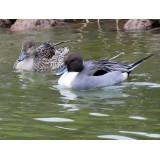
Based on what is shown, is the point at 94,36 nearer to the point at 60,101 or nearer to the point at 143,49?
the point at 143,49

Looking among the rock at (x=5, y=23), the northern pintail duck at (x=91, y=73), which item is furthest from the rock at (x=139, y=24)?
the northern pintail duck at (x=91, y=73)

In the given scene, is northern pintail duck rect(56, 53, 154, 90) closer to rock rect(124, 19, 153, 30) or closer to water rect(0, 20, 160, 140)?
water rect(0, 20, 160, 140)

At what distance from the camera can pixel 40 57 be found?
1246 centimetres

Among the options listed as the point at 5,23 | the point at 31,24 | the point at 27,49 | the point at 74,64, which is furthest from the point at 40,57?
the point at 5,23

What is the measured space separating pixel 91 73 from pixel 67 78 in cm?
43

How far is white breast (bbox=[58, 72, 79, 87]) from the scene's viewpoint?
9.84 metres

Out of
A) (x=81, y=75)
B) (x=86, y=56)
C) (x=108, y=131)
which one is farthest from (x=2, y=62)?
(x=108, y=131)

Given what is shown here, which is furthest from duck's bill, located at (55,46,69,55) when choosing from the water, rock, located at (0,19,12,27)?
rock, located at (0,19,12,27)

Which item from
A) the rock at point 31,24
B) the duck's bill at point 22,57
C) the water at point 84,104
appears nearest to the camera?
the water at point 84,104

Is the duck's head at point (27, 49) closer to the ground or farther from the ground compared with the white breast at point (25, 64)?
farther from the ground

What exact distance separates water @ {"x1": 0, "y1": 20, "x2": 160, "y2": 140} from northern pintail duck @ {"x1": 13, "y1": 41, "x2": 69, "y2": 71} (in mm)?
277

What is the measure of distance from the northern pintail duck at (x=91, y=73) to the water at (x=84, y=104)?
164mm

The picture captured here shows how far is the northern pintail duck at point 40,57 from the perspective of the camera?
39.0 feet

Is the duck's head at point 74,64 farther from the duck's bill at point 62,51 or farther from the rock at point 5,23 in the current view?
the rock at point 5,23
